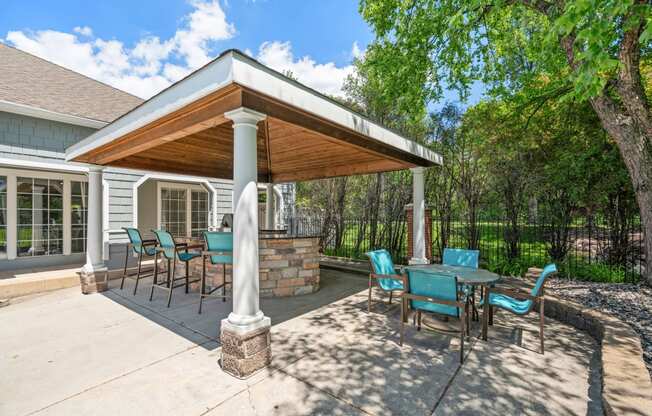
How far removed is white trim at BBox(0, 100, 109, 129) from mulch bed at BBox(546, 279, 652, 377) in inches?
377

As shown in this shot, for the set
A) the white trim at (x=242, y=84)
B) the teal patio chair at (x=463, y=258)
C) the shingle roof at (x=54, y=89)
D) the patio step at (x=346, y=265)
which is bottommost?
the patio step at (x=346, y=265)

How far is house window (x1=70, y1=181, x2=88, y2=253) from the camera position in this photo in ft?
22.4

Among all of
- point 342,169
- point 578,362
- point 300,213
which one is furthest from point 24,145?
point 578,362

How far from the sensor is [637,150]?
159 inches

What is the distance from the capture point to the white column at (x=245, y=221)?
2627mm

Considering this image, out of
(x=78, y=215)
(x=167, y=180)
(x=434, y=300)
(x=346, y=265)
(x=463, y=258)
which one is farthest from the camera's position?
(x=167, y=180)

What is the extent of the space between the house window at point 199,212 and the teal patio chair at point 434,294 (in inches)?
296

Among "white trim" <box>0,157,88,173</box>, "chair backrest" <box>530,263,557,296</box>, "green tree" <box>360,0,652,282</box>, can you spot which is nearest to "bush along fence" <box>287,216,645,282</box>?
"green tree" <box>360,0,652,282</box>

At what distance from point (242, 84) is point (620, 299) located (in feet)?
18.0

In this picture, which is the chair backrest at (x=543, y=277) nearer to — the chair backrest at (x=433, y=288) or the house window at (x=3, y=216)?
the chair backrest at (x=433, y=288)

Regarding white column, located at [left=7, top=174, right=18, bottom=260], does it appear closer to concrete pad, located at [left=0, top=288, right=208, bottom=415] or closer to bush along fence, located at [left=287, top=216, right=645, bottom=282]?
concrete pad, located at [left=0, top=288, right=208, bottom=415]

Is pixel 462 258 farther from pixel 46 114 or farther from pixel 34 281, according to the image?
pixel 46 114

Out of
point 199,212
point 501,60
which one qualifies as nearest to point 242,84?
point 199,212

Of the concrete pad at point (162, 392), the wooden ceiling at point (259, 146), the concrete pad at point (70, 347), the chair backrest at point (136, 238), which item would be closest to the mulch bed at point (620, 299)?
the wooden ceiling at point (259, 146)
